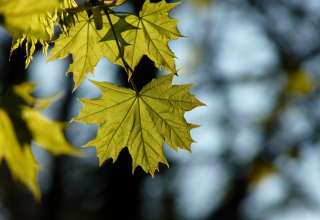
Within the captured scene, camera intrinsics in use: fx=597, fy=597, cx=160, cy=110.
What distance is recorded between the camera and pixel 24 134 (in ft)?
4.84

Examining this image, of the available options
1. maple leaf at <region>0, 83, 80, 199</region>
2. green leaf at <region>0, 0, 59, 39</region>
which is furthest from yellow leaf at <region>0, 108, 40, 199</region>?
green leaf at <region>0, 0, 59, 39</region>

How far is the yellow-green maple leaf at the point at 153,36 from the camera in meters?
1.30

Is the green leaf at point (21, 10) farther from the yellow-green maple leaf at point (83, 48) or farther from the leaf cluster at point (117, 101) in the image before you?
the yellow-green maple leaf at point (83, 48)

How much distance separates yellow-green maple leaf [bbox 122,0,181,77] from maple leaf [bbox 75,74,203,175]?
0.29ft

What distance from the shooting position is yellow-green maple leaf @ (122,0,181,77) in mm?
1304

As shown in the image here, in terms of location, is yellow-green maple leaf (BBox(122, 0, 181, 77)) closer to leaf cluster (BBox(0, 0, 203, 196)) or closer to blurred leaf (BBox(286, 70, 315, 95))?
leaf cluster (BBox(0, 0, 203, 196))

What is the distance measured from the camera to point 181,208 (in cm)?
1035

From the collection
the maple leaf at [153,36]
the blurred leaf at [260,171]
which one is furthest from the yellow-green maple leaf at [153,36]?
the blurred leaf at [260,171]

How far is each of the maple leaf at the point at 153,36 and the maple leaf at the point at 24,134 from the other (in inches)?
11.7

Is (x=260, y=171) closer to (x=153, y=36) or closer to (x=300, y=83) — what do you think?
(x=300, y=83)

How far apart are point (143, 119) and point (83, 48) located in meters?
0.23

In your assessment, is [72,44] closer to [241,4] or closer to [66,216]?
[241,4]

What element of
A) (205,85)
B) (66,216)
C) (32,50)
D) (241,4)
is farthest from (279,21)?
(32,50)

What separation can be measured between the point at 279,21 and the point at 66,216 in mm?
5385
